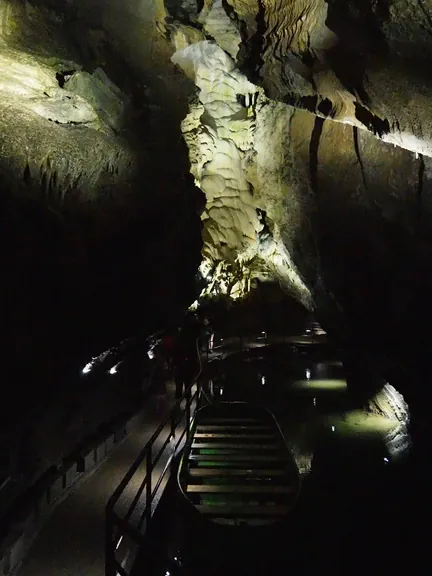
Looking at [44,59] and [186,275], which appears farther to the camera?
[186,275]

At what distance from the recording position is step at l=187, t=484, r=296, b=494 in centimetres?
597

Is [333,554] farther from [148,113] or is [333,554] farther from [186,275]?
[148,113]

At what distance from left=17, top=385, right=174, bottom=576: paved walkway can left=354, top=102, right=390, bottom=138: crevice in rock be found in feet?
15.6

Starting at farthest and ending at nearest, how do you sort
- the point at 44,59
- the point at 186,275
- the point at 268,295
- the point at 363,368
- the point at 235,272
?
the point at 268,295
the point at 235,272
the point at 363,368
the point at 186,275
the point at 44,59

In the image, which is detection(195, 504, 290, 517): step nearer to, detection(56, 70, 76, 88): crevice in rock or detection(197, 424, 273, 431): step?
detection(197, 424, 273, 431): step

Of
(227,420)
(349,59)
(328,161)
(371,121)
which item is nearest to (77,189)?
(349,59)

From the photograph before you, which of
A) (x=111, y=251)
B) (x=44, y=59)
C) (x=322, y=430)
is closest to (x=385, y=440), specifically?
(x=322, y=430)

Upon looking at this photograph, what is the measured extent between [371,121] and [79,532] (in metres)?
5.02

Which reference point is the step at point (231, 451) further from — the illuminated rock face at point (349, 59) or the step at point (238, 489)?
the illuminated rock face at point (349, 59)

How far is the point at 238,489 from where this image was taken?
6031mm

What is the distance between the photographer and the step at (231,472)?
21.0 ft

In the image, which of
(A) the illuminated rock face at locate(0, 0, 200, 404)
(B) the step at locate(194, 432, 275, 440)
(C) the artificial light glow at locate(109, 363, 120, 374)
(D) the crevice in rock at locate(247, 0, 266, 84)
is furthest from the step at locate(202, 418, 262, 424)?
(D) the crevice in rock at locate(247, 0, 266, 84)

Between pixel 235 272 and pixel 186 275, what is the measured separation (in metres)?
4.46

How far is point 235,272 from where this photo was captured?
14383 mm
